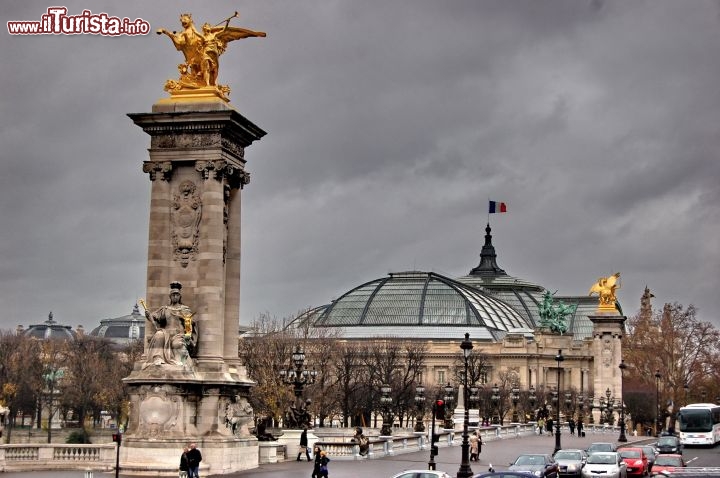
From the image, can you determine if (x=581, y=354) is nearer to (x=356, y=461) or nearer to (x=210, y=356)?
(x=356, y=461)

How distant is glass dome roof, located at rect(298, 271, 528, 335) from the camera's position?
18588cm

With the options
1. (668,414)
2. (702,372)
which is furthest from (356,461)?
(702,372)

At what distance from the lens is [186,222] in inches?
1748

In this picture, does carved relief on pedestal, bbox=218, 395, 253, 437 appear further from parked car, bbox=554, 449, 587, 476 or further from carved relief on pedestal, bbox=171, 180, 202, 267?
parked car, bbox=554, 449, 587, 476

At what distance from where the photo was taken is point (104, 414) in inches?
5089

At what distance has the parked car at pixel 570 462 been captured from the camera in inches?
1902

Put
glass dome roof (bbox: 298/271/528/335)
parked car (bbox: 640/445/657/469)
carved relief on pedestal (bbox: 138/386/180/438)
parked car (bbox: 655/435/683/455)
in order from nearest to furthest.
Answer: carved relief on pedestal (bbox: 138/386/180/438), parked car (bbox: 640/445/657/469), parked car (bbox: 655/435/683/455), glass dome roof (bbox: 298/271/528/335)

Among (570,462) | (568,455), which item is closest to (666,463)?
(568,455)

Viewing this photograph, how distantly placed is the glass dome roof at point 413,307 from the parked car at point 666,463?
423 ft

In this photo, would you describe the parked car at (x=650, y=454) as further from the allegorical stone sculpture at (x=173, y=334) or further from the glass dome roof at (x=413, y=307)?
the glass dome roof at (x=413, y=307)

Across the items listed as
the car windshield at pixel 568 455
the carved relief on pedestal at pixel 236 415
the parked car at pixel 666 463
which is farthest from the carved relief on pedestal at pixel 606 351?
the carved relief on pedestal at pixel 236 415

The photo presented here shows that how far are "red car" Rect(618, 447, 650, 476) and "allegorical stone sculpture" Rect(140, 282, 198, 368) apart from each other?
60.6ft

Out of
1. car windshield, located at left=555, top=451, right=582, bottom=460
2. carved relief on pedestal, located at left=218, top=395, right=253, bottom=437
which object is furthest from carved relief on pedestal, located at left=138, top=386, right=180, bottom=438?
car windshield, located at left=555, top=451, right=582, bottom=460

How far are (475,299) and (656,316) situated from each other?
157ft
